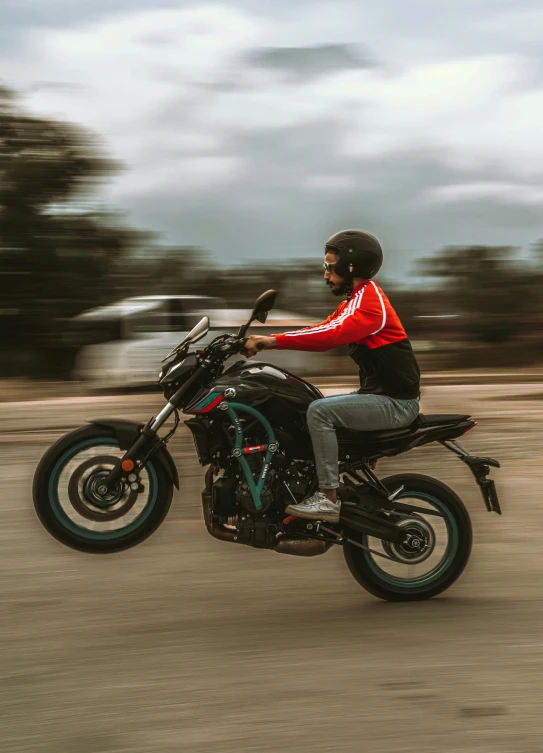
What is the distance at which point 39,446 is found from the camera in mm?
11211

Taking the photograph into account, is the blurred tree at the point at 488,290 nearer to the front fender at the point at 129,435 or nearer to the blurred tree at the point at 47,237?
the blurred tree at the point at 47,237

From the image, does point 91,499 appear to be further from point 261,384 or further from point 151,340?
point 151,340

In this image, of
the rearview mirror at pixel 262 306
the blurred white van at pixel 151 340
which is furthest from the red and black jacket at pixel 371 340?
the blurred white van at pixel 151 340

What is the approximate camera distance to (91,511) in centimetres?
543

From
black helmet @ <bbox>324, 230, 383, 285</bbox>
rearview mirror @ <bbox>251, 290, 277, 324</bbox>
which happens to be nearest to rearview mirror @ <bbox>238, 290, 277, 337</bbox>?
rearview mirror @ <bbox>251, 290, 277, 324</bbox>

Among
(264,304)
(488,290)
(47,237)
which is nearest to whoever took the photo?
(264,304)

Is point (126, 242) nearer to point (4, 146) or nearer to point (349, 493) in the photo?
point (4, 146)

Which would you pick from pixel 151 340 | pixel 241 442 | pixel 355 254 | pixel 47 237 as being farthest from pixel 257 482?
pixel 47 237

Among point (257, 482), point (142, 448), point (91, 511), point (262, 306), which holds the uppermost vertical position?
point (262, 306)

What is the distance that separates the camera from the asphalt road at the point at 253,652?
3746mm

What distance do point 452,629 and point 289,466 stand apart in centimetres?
110

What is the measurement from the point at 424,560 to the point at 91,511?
5.55 feet

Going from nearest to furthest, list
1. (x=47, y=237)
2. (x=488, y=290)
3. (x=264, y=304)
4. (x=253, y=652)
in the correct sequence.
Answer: (x=253, y=652) → (x=264, y=304) → (x=47, y=237) → (x=488, y=290)

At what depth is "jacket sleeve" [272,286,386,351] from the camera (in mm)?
5324
